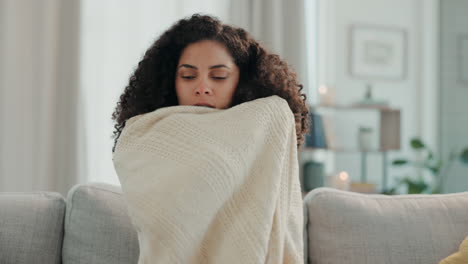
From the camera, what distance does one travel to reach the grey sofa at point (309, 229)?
1557 mm

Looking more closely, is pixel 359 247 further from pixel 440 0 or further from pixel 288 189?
pixel 440 0

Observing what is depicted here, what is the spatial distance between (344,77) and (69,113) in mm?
2146

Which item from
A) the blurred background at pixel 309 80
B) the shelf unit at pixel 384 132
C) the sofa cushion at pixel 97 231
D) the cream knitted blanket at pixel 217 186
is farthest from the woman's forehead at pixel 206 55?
the shelf unit at pixel 384 132

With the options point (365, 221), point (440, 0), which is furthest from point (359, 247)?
point (440, 0)

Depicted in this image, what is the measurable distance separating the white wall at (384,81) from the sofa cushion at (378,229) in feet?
8.98

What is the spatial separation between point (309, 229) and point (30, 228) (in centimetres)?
78

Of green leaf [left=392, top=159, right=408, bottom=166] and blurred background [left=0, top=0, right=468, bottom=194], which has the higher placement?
blurred background [left=0, top=0, right=468, bottom=194]

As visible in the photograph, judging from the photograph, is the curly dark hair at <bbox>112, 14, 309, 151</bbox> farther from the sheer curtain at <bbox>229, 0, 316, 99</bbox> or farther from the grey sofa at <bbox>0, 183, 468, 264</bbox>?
the sheer curtain at <bbox>229, 0, 316, 99</bbox>

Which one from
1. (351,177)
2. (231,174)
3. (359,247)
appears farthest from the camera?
(351,177)

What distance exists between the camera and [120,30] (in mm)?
3570

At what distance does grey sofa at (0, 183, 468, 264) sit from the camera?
1557 millimetres

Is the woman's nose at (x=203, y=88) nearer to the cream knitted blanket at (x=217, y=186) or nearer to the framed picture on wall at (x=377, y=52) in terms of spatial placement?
the cream knitted blanket at (x=217, y=186)

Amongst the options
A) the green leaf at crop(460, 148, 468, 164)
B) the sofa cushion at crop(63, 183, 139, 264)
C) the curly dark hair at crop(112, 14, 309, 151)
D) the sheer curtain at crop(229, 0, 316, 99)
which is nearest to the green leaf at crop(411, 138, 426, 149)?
the green leaf at crop(460, 148, 468, 164)

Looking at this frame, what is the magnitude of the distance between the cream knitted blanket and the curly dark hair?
0.15 meters
